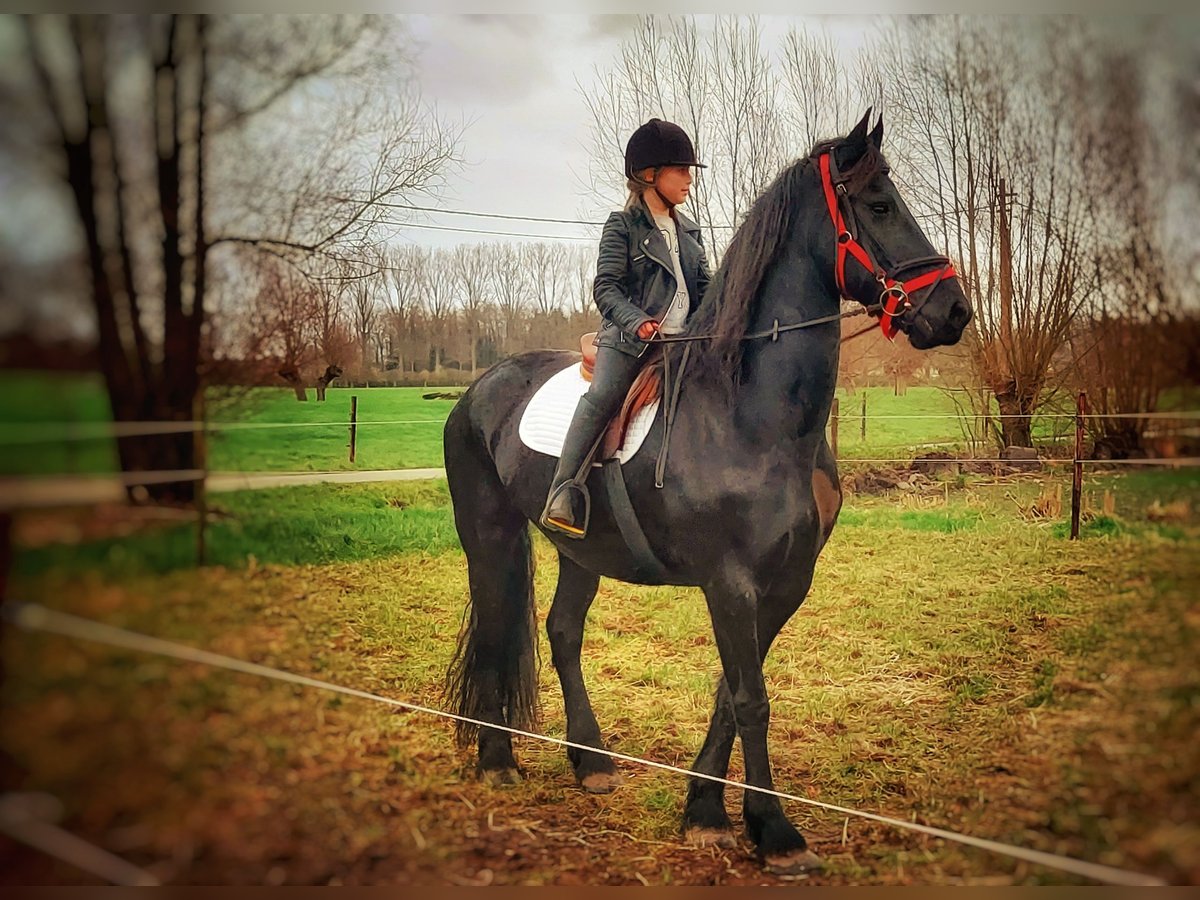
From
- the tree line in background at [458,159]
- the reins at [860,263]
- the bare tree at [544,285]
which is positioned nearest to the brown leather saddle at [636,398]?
the reins at [860,263]

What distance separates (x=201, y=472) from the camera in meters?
2.76

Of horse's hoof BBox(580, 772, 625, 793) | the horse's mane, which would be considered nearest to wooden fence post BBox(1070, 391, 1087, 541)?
the horse's mane

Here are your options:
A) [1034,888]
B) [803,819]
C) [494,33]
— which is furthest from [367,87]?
[1034,888]

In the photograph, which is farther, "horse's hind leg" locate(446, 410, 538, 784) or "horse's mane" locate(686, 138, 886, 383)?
"horse's hind leg" locate(446, 410, 538, 784)

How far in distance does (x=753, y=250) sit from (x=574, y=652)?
5.33 ft

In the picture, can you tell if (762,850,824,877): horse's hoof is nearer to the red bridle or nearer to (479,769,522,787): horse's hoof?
(479,769,522,787): horse's hoof

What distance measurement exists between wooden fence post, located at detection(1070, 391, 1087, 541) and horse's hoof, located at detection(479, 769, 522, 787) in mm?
2228

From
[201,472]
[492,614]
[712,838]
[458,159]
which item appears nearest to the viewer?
[712,838]

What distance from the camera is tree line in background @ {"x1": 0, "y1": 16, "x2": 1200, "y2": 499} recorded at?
2566mm

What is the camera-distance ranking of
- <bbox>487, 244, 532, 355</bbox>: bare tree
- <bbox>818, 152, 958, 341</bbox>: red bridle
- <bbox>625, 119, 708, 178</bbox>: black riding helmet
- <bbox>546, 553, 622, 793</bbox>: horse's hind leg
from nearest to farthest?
1. <bbox>818, 152, 958, 341</bbox>: red bridle
2. <bbox>625, 119, 708, 178</bbox>: black riding helmet
3. <bbox>546, 553, 622, 793</bbox>: horse's hind leg
4. <bbox>487, 244, 532, 355</bbox>: bare tree

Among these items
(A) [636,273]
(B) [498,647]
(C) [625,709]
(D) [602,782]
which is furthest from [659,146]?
(D) [602,782]

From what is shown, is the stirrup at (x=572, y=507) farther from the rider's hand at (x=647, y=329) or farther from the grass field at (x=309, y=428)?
the grass field at (x=309, y=428)

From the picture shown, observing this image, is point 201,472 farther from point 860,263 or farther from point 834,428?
point 834,428

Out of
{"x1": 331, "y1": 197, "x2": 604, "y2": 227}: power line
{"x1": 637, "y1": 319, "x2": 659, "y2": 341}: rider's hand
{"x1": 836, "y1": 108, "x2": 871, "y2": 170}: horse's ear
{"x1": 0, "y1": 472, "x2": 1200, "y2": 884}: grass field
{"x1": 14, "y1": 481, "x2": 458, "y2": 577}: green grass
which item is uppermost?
{"x1": 331, "y1": 197, "x2": 604, "y2": 227}: power line
